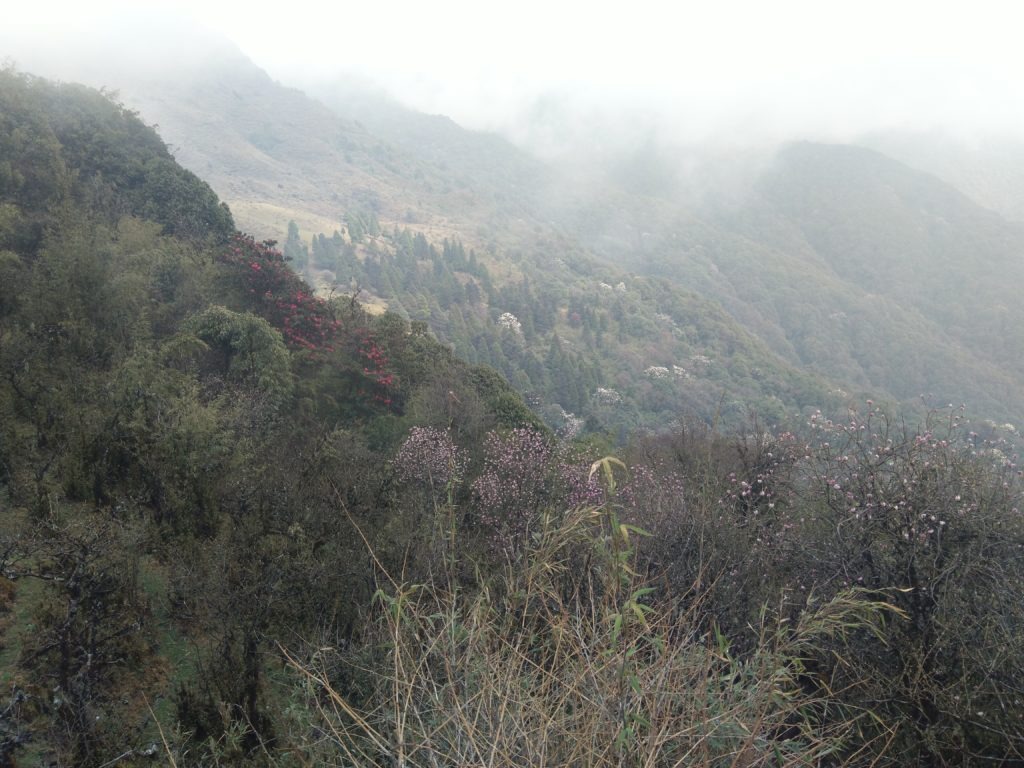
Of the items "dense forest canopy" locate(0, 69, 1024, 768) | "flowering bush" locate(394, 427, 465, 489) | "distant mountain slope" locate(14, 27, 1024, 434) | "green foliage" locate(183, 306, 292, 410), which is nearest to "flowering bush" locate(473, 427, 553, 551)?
"dense forest canopy" locate(0, 69, 1024, 768)

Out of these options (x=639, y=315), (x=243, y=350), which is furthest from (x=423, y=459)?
(x=639, y=315)

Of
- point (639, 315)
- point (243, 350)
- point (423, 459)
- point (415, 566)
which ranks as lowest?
point (639, 315)

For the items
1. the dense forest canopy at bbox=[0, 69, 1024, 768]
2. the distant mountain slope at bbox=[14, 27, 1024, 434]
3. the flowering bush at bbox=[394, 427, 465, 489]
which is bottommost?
the distant mountain slope at bbox=[14, 27, 1024, 434]

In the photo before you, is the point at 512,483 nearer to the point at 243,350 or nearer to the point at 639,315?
the point at 243,350

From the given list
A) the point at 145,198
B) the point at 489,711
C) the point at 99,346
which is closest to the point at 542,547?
the point at 489,711

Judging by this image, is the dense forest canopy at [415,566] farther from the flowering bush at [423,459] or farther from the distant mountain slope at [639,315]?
the distant mountain slope at [639,315]

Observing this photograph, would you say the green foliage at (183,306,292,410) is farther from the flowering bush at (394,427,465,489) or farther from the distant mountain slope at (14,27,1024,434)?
the distant mountain slope at (14,27,1024,434)

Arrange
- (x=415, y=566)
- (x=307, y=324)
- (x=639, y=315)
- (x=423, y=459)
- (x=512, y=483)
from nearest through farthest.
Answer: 1. (x=415, y=566)
2. (x=512, y=483)
3. (x=423, y=459)
4. (x=307, y=324)
5. (x=639, y=315)

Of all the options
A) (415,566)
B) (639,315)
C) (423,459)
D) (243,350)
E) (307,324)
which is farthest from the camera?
(639,315)

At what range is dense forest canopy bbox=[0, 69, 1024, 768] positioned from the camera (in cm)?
282

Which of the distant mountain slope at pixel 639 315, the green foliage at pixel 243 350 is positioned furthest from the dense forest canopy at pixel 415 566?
the distant mountain slope at pixel 639 315

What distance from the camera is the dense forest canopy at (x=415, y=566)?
282cm

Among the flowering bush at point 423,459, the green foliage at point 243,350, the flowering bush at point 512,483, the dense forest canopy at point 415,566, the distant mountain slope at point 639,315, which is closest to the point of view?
the dense forest canopy at point 415,566

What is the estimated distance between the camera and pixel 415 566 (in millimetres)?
8234
